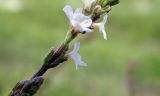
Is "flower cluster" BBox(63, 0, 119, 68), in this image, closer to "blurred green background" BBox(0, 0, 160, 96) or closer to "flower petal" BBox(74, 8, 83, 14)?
"flower petal" BBox(74, 8, 83, 14)

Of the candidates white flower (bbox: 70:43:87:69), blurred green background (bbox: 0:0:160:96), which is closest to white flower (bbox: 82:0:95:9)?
white flower (bbox: 70:43:87:69)

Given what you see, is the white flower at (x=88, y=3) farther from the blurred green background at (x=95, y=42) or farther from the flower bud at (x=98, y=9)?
the blurred green background at (x=95, y=42)

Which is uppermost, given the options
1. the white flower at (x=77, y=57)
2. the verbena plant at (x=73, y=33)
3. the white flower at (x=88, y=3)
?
the white flower at (x=88, y=3)

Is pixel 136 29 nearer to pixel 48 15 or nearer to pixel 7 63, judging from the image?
pixel 48 15

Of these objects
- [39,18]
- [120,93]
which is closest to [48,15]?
[39,18]

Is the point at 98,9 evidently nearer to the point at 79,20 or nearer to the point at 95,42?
the point at 79,20

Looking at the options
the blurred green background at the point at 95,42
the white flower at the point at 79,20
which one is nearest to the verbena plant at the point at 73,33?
the white flower at the point at 79,20

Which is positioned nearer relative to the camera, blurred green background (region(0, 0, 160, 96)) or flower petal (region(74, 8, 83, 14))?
flower petal (region(74, 8, 83, 14))
